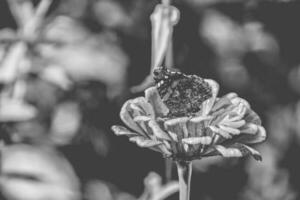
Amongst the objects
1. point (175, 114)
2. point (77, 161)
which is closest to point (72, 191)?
point (77, 161)

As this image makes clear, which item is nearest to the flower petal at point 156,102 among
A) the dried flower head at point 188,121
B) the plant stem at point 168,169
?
the dried flower head at point 188,121

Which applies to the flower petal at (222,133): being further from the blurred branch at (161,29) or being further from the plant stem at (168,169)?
the plant stem at (168,169)

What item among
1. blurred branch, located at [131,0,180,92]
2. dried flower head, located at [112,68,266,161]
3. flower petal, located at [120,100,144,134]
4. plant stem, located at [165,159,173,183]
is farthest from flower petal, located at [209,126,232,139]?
plant stem, located at [165,159,173,183]

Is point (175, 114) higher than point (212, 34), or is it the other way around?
point (212, 34)

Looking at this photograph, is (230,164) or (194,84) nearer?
(194,84)

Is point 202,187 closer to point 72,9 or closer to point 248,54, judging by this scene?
point 248,54

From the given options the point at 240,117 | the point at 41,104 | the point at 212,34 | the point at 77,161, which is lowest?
the point at 240,117

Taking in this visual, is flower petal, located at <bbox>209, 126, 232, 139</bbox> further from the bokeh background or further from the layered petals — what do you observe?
the bokeh background
